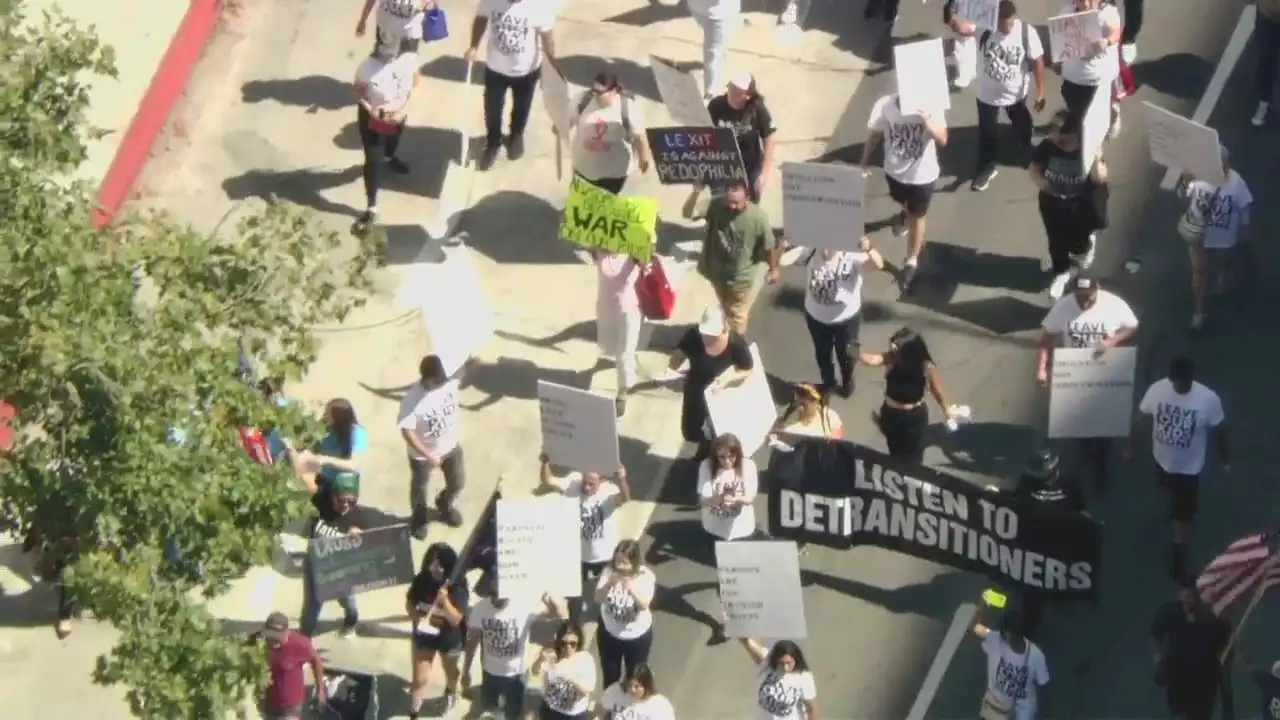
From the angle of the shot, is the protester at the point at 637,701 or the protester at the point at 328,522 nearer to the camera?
the protester at the point at 637,701

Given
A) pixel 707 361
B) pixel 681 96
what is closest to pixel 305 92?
pixel 681 96

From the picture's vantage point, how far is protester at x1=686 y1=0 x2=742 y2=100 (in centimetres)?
2120

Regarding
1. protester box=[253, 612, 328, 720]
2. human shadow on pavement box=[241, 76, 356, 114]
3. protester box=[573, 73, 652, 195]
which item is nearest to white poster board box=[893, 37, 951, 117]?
protester box=[573, 73, 652, 195]

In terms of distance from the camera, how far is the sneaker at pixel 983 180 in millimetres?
21219

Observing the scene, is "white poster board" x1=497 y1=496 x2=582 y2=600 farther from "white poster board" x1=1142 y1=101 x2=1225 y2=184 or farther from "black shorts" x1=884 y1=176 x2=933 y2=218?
"white poster board" x1=1142 y1=101 x2=1225 y2=184

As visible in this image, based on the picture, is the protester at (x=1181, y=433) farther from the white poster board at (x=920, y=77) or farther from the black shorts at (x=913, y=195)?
the white poster board at (x=920, y=77)

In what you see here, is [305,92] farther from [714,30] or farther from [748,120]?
[748,120]

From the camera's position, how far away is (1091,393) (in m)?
17.4

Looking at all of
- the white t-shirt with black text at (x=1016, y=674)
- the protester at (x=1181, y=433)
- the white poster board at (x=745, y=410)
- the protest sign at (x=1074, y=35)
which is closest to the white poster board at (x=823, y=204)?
the white poster board at (x=745, y=410)

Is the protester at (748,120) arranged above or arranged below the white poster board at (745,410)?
above

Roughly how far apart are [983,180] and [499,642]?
6784 millimetres

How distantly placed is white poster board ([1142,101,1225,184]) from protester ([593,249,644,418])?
3951mm

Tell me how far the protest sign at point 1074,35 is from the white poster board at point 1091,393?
375cm

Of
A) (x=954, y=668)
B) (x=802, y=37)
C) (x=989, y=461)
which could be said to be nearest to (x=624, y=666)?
(x=954, y=668)
